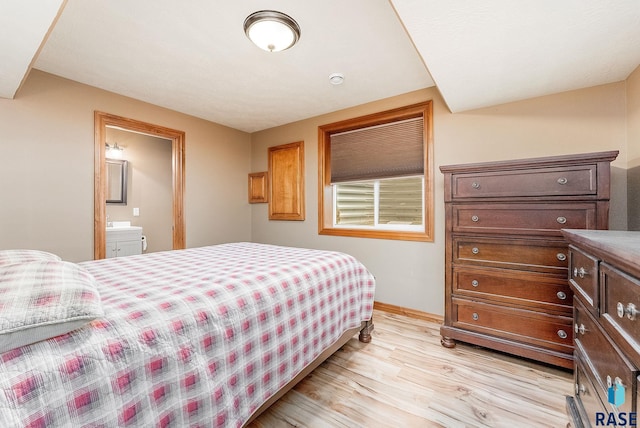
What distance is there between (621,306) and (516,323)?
132 centimetres

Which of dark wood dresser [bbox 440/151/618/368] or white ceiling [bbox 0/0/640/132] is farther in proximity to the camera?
dark wood dresser [bbox 440/151/618/368]

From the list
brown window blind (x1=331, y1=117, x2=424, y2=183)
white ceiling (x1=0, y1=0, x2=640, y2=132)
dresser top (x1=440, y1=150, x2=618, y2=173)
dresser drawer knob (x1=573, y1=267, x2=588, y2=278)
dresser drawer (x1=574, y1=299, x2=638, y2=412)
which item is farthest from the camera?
brown window blind (x1=331, y1=117, x2=424, y2=183)

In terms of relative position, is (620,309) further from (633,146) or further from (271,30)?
(271,30)

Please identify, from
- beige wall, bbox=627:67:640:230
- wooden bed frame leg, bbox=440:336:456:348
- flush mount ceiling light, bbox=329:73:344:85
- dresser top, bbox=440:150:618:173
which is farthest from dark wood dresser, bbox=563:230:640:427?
flush mount ceiling light, bbox=329:73:344:85

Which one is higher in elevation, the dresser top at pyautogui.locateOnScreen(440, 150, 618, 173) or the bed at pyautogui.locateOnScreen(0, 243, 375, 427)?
the dresser top at pyautogui.locateOnScreen(440, 150, 618, 173)

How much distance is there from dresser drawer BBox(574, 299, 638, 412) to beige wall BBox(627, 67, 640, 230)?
1.20 m

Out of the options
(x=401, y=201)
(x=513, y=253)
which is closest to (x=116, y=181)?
(x=401, y=201)

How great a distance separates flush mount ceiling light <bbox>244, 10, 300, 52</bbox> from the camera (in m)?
1.76

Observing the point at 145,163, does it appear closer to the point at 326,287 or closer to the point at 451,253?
the point at 326,287

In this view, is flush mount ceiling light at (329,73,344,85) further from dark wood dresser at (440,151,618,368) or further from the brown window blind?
dark wood dresser at (440,151,618,368)

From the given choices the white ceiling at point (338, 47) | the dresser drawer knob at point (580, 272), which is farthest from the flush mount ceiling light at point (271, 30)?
the dresser drawer knob at point (580, 272)

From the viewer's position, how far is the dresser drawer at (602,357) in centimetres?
82

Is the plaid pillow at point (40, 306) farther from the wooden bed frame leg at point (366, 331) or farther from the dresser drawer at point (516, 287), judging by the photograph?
the dresser drawer at point (516, 287)

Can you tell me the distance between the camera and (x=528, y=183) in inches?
75.4
